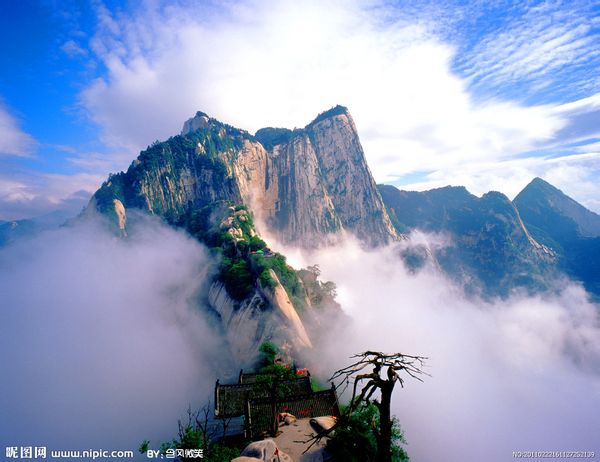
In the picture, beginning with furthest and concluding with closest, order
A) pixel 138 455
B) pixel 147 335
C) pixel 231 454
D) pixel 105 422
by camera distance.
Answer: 1. pixel 147 335
2. pixel 105 422
3. pixel 138 455
4. pixel 231 454

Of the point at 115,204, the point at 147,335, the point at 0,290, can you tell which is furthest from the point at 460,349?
the point at 0,290

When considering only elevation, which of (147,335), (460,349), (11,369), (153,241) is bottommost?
(460,349)

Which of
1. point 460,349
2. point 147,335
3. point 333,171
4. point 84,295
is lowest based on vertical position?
point 460,349

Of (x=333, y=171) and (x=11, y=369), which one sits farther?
(x=333, y=171)

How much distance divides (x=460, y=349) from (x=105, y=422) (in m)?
130

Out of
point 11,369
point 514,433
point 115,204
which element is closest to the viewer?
point 11,369

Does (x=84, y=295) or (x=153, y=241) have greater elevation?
(x=153, y=241)

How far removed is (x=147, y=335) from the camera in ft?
271

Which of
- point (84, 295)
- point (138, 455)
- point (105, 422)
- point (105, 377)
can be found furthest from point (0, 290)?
point (138, 455)

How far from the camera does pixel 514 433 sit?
314 ft

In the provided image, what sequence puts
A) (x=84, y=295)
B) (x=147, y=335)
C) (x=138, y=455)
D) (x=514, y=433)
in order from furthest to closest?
(x=84, y=295) < (x=514, y=433) < (x=147, y=335) < (x=138, y=455)

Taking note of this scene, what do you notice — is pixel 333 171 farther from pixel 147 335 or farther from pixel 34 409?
pixel 34 409

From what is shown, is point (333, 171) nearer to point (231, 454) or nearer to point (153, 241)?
point (153, 241)

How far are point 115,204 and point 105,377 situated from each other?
67.3 metres
